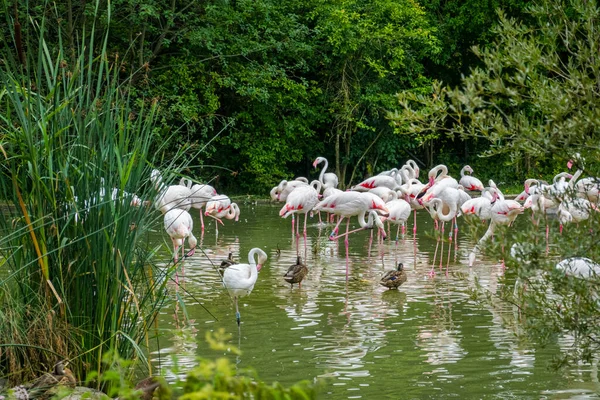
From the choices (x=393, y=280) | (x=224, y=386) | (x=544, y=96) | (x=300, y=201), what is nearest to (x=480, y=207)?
(x=300, y=201)

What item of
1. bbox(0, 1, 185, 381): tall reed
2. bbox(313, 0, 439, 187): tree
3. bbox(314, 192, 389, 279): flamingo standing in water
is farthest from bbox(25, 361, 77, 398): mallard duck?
bbox(313, 0, 439, 187): tree

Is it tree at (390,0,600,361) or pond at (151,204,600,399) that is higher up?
tree at (390,0,600,361)

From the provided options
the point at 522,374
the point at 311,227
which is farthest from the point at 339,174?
the point at 522,374

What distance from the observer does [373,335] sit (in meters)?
8.17

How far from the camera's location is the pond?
6.60m

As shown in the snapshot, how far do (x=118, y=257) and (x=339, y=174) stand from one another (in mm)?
20954

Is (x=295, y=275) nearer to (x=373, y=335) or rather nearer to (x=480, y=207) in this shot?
(x=373, y=335)

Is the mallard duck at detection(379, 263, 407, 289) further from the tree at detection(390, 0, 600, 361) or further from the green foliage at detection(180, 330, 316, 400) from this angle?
the green foliage at detection(180, 330, 316, 400)

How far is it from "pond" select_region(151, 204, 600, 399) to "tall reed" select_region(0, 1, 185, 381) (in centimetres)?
47

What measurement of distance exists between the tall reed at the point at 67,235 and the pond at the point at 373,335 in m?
0.47

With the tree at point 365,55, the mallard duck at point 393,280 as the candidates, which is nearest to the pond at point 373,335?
the mallard duck at point 393,280

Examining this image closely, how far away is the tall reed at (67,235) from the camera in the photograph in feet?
17.5

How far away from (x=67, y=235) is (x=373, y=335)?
11.6ft

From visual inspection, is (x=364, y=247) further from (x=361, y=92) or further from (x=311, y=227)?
(x=361, y=92)
